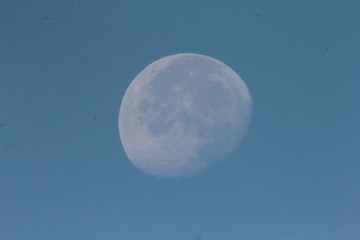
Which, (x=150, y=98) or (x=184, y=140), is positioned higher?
(x=150, y=98)

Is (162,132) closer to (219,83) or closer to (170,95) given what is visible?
(170,95)

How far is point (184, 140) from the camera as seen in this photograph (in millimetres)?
9258

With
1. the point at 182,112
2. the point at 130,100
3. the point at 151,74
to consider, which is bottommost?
the point at 182,112

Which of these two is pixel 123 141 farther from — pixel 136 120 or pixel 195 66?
pixel 195 66

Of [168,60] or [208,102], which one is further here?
[168,60]

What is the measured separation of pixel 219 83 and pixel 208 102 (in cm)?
89

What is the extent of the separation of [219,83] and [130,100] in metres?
2.84

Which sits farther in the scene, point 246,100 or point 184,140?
point 246,100

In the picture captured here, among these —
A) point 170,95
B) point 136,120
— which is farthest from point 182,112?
point 136,120

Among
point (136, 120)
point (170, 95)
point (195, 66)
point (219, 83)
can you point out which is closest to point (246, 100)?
point (219, 83)

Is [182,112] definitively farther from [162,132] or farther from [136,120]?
[136,120]

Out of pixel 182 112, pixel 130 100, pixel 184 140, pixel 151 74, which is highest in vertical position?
pixel 151 74

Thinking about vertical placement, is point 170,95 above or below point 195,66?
below

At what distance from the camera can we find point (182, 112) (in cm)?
919
